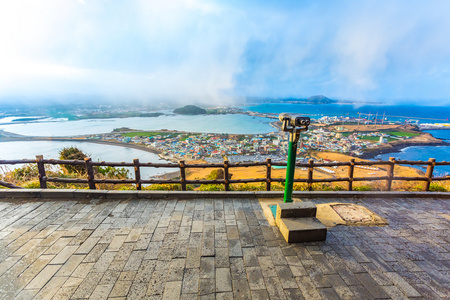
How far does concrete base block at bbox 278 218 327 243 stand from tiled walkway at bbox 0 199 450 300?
0.12m

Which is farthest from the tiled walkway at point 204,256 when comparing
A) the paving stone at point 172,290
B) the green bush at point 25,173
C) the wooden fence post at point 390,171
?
the green bush at point 25,173

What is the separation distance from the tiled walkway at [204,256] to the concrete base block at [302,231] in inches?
4.6

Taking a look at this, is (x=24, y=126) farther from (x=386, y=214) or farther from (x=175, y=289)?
(x=386, y=214)

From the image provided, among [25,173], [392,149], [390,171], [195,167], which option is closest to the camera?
[195,167]

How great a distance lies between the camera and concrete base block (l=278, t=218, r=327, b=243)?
3428 millimetres

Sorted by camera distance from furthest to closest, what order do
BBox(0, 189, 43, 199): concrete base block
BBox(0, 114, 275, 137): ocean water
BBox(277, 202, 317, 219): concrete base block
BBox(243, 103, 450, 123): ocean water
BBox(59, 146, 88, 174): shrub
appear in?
BBox(243, 103, 450, 123): ocean water < BBox(0, 114, 275, 137): ocean water < BBox(59, 146, 88, 174): shrub < BBox(0, 189, 43, 199): concrete base block < BBox(277, 202, 317, 219): concrete base block

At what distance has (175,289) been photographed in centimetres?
255

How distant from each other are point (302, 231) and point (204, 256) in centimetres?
177

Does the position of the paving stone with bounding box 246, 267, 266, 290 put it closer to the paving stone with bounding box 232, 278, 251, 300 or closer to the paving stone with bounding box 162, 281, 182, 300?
the paving stone with bounding box 232, 278, 251, 300

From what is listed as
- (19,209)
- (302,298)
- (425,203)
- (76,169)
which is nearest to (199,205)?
(302,298)

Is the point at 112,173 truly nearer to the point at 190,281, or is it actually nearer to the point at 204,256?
the point at 204,256

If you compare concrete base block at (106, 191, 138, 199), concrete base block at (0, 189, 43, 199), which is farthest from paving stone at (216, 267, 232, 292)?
concrete base block at (0, 189, 43, 199)

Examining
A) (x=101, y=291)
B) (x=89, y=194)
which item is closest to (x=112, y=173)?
(x=89, y=194)

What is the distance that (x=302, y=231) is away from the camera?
3432 millimetres
